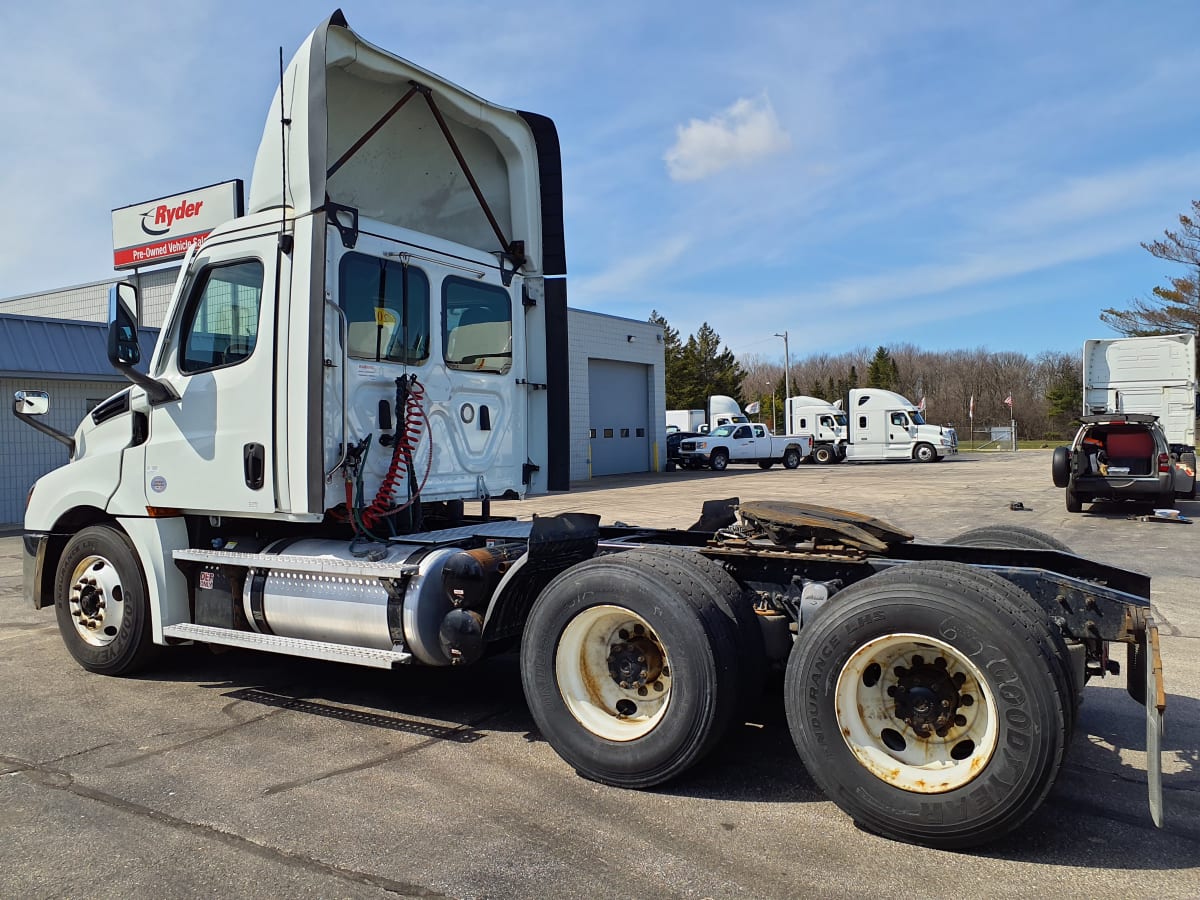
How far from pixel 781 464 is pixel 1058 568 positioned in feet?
114

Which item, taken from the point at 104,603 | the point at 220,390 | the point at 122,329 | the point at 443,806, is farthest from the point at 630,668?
the point at 104,603

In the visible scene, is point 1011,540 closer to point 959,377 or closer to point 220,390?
point 220,390

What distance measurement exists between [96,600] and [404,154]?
3753 mm

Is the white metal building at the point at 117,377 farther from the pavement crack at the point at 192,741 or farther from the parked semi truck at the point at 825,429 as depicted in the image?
the parked semi truck at the point at 825,429

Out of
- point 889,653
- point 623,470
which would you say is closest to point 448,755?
point 889,653

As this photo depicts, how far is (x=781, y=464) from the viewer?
1538 inches

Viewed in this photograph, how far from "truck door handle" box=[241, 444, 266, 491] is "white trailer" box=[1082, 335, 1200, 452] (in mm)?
18111

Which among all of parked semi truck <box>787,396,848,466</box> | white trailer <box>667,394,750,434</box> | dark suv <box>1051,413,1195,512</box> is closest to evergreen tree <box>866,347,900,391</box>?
white trailer <box>667,394,750,434</box>

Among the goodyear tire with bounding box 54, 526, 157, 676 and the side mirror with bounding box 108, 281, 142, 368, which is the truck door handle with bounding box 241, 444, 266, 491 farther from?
→ the goodyear tire with bounding box 54, 526, 157, 676

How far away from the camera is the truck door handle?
17.6 feet

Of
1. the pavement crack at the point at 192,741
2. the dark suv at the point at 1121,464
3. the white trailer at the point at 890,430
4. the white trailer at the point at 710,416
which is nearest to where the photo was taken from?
the pavement crack at the point at 192,741

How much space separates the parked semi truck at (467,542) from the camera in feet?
11.5

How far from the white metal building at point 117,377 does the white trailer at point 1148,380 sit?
47.3 feet

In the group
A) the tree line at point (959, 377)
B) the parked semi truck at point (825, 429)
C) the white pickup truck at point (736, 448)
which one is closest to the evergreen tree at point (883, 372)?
the tree line at point (959, 377)
